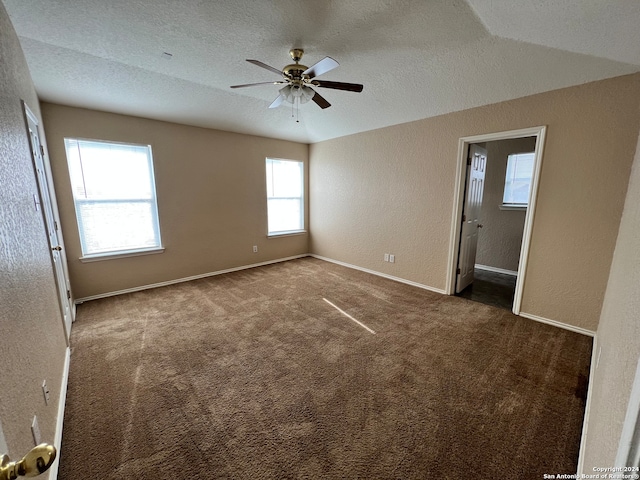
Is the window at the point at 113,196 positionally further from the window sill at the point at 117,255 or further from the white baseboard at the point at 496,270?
the white baseboard at the point at 496,270

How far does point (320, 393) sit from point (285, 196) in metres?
4.02

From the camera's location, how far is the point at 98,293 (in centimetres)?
353

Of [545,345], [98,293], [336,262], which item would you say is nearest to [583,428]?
[545,345]

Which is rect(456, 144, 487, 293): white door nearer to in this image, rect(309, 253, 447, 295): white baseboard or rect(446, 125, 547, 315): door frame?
rect(446, 125, 547, 315): door frame

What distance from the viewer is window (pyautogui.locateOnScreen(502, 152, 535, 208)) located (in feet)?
14.1

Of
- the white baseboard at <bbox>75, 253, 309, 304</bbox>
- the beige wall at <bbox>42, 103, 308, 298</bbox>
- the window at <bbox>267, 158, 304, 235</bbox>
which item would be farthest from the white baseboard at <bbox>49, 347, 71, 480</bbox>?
the window at <bbox>267, 158, 304, 235</bbox>

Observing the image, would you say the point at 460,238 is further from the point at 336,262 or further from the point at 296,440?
the point at 296,440

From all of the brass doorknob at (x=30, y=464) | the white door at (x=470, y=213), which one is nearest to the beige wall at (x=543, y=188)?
the white door at (x=470, y=213)

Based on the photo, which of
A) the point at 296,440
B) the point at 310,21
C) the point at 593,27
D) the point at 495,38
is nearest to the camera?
the point at 296,440

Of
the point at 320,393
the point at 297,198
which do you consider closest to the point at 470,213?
the point at 320,393

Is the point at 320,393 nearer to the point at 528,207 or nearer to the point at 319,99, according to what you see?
the point at 319,99

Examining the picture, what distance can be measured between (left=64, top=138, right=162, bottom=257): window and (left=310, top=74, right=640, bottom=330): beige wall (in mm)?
3214

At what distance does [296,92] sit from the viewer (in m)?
2.35

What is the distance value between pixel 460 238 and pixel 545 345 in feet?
4.93
